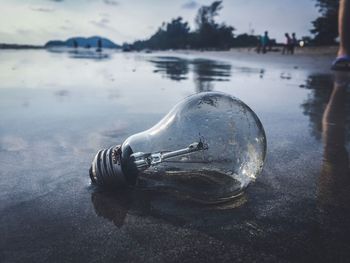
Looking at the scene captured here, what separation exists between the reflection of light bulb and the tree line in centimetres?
4584

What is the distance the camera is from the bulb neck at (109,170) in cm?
144

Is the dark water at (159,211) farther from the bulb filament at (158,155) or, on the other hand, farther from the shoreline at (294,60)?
the shoreline at (294,60)

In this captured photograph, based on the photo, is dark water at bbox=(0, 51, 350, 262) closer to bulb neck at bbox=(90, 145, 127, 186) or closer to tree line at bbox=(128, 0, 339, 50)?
bulb neck at bbox=(90, 145, 127, 186)

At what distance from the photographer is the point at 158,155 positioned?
1.55m

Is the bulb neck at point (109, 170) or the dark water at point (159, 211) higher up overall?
the bulb neck at point (109, 170)

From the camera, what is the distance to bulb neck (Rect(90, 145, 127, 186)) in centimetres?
144

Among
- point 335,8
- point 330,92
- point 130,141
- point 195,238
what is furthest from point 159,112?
point 335,8

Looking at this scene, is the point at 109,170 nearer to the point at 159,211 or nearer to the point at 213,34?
the point at 159,211

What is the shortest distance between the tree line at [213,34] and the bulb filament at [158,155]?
45973 millimetres

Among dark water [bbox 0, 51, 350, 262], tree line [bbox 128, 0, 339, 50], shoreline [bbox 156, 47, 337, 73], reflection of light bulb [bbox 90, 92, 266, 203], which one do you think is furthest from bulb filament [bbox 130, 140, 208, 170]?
tree line [bbox 128, 0, 339, 50]

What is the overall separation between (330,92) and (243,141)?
451 centimetres

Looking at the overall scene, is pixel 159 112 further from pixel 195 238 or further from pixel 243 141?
pixel 195 238

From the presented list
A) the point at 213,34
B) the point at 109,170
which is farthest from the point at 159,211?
the point at 213,34

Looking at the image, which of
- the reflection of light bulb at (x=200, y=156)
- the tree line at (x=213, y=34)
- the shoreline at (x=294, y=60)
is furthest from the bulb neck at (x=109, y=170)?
the tree line at (x=213, y=34)
